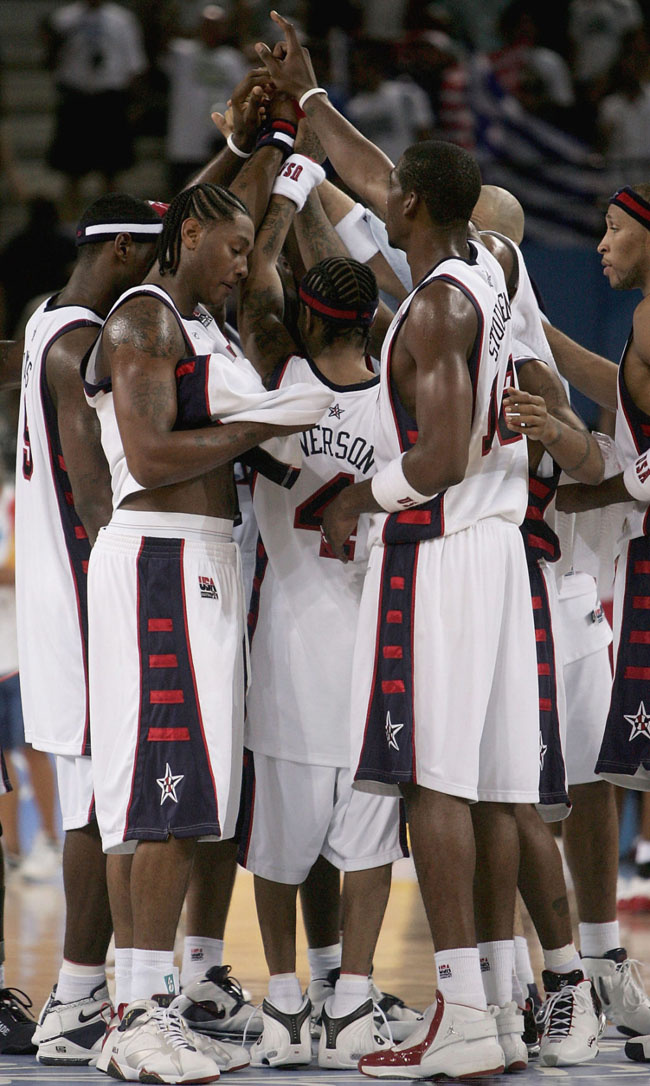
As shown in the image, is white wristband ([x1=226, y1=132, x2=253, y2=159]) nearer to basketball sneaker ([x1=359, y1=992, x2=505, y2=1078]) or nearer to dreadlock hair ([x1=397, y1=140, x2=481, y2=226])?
dreadlock hair ([x1=397, y1=140, x2=481, y2=226])

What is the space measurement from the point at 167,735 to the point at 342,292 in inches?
56.0

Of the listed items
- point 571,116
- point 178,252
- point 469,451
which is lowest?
point 469,451

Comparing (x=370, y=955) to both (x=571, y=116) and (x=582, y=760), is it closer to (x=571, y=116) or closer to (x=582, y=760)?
(x=582, y=760)

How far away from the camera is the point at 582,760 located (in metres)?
4.61

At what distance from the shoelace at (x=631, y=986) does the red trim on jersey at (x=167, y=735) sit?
1732 mm

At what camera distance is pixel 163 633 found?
368 centimetres

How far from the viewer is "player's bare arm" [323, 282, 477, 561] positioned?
361cm

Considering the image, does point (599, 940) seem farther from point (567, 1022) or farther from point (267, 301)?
point (267, 301)

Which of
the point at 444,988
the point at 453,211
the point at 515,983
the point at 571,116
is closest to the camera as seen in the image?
the point at 444,988

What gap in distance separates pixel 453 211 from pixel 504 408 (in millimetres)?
551

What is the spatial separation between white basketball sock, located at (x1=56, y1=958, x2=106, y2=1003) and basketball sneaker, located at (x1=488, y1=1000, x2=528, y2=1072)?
1153 mm

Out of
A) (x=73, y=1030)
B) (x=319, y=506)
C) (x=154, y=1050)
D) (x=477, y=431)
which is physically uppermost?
(x=477, y=431)

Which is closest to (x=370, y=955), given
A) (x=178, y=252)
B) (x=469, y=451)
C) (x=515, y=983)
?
(x=515, y=983)

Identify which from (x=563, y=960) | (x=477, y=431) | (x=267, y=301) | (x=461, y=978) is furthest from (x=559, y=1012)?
(x=267, y=301)
